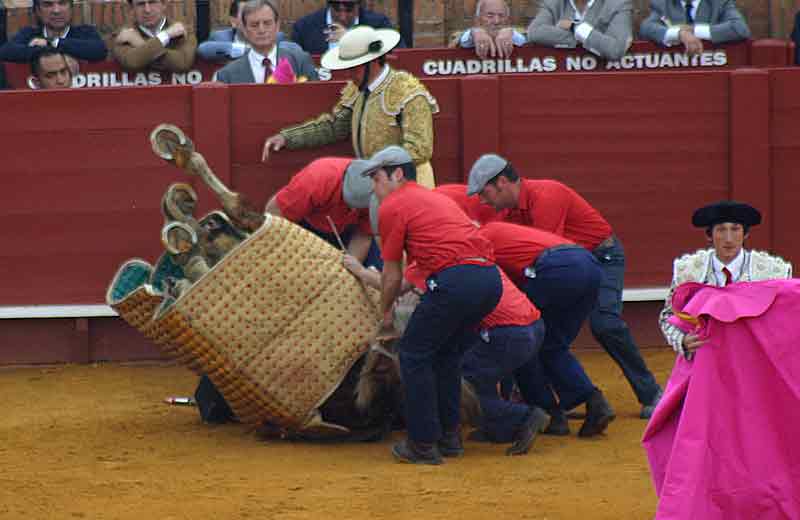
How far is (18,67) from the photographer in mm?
12102

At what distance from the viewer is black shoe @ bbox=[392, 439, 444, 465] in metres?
8.22

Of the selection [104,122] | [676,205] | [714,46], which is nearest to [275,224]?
[104,122]

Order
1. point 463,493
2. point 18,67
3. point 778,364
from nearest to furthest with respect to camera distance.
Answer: point 778,364
point 463,493
point 18,67

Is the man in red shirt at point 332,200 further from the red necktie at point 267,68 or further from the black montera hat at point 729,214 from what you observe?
the black montera hat at point 729,214

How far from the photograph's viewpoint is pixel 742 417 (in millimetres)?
6617

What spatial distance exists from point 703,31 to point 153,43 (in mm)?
3619

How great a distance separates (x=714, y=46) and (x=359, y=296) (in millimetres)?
4619

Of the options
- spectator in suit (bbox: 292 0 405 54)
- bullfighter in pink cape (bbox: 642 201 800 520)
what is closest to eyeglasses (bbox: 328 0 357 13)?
spectator in suit (bbox: 292 0 405 54)

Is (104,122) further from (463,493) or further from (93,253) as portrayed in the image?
(463,493)

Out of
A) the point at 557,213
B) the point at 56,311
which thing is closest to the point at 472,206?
the point at 557,213

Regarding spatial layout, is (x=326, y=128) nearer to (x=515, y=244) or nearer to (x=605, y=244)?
(x=605, y=244)

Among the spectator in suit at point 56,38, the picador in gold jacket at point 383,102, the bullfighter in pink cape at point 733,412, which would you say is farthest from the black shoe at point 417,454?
the spectator in suit at point 56,38

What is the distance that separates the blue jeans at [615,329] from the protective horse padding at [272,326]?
1.23 m

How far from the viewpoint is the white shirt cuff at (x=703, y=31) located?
12.4 metres
